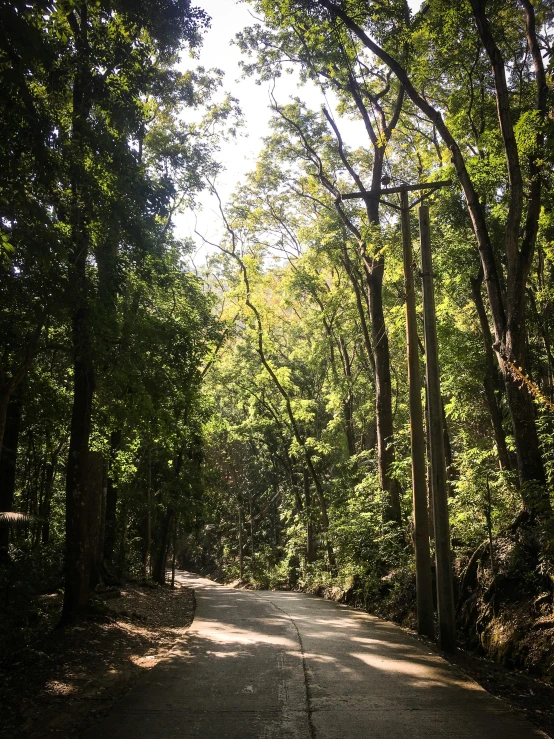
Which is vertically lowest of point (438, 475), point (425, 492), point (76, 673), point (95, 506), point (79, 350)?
point (76, 673)

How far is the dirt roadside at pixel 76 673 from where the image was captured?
17.7 feet

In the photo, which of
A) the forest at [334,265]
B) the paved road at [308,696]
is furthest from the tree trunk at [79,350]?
the paved road at [308,696]

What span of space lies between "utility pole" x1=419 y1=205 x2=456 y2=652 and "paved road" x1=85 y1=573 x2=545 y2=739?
59 cm

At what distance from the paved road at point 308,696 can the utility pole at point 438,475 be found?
59 cm

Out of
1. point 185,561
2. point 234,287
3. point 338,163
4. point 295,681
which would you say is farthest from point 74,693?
point 185,561

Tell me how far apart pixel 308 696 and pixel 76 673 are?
3304 millimetres

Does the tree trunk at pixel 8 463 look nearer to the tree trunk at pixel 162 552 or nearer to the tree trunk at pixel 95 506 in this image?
the tree trunk at pixel 95 506

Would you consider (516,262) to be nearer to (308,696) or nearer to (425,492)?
(425,492)

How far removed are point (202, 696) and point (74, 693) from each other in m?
1.63

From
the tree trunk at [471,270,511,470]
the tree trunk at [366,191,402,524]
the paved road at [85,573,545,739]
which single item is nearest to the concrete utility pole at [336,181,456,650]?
the paved road at [85,573,545,739]

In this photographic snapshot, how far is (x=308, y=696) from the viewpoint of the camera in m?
5.80

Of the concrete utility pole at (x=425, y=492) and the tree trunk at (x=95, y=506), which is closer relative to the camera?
the concrete utility pole at (x=425, y=492)

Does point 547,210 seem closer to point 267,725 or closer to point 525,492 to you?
point 525,492

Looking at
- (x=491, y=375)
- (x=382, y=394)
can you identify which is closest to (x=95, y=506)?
(x=382, y=394)
